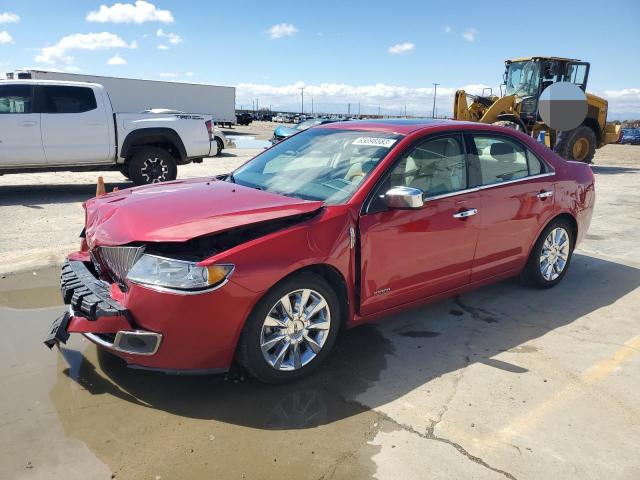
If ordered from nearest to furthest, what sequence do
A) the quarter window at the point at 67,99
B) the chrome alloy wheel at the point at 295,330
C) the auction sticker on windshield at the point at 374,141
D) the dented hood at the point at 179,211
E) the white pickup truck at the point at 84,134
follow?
the dented hood at the point at 179,211 < the chrome alloy wheel at the point at 295,330 < the auction sticker on windshield at the point at 374,141 < the white pickup truck at the point at 84,134 < the quarter window at the point at 67,99

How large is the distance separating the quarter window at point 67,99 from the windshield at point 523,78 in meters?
12.5

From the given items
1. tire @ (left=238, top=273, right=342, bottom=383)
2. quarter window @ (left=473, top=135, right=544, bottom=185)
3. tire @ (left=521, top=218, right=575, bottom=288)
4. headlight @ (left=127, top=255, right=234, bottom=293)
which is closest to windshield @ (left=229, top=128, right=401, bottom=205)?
tire @ (left=238, top=273, right=342, bottom=383)

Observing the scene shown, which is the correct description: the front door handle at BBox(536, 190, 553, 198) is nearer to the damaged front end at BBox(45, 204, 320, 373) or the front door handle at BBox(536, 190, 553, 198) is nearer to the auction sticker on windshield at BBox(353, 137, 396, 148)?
the auction sticker on windshield at BBox(353, 137, 396, 148)

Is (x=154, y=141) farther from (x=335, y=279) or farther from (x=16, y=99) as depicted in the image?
(x=335, y=279)

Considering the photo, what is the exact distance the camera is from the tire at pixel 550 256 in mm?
4895

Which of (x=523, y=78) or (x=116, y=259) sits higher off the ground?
(x=523, y=78)

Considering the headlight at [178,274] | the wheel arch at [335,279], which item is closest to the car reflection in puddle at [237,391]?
the wheel arch at [335,279]

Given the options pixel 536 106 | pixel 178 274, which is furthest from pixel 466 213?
pixel 536 106

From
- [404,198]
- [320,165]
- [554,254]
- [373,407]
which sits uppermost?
[320,165]

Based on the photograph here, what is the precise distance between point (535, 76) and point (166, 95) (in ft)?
94.1

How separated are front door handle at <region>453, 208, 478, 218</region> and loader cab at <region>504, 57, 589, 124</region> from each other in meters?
13.4

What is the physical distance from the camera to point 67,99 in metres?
9.40

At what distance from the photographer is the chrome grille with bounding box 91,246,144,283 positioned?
3.04 meters

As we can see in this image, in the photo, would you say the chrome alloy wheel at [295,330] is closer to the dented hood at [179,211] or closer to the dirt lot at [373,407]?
the dirt lot at [373,407]
